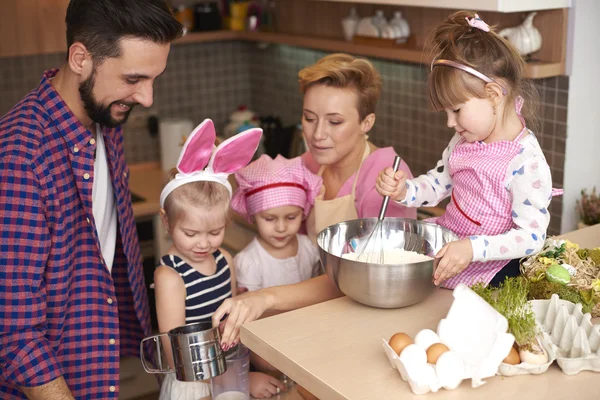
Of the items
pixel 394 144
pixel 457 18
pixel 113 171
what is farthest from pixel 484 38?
pixel 394 144

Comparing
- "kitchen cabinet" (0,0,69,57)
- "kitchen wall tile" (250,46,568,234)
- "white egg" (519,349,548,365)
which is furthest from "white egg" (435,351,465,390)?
"kitchen cabinet" (0,0,69,57)

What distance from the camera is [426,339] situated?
1119 mm

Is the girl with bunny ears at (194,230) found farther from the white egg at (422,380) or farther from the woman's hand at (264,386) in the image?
the white egg at (422,380)

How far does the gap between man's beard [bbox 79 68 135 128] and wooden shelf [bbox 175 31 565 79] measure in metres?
0.75

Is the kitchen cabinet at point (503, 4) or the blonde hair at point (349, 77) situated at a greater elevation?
the kitchen cabinet at point (503, 4)

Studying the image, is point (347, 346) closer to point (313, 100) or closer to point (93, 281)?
point (93, 281)

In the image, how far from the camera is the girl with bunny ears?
66.9 inches

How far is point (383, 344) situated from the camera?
1.16 metres

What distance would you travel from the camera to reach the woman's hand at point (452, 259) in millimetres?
1319

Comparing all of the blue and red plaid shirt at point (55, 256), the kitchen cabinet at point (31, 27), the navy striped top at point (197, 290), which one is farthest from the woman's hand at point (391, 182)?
the kitchen cabinet at point (31, 27)

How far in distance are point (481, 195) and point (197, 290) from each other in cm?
77

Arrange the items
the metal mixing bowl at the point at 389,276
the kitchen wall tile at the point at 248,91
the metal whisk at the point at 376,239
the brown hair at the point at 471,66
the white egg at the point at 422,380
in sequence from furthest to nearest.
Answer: the kitchen wall tile at the point at 248,91, the metal whisk at the point at 376,239, the brown hair at the point at 471,66, the metal mixing bowl at the point at 389,276, the white egg at the point at 422,380

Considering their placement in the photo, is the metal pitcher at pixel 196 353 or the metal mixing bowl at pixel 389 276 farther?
the metal pitcher at pixel 196 353

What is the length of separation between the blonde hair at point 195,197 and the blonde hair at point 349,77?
43 cm
